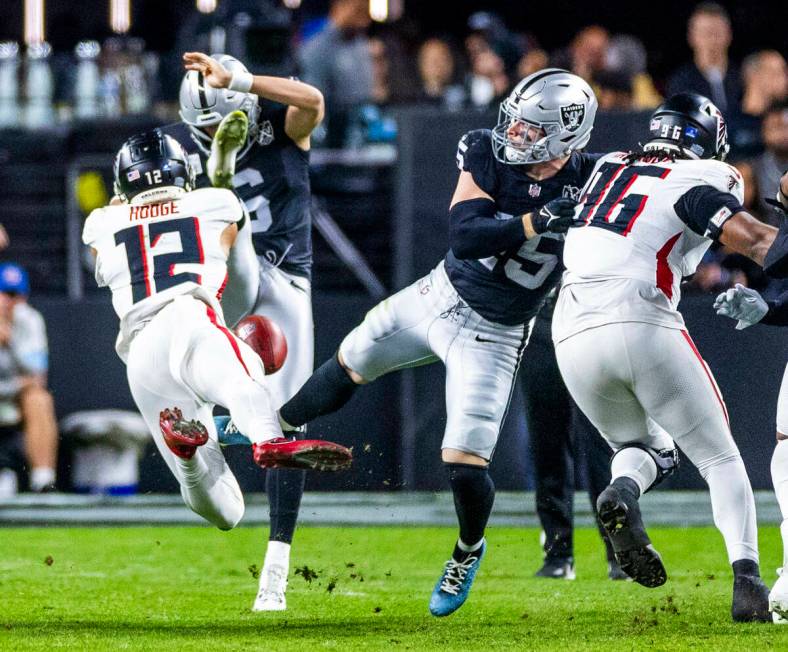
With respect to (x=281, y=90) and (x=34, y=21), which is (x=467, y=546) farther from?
(x=34, y=21)

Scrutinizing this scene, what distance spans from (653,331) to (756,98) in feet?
18.5

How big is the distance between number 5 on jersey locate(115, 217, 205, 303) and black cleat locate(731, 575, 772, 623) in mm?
2328

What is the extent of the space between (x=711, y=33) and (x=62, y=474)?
17.7ft

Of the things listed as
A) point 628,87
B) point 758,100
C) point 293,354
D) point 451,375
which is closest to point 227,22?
point 628,87

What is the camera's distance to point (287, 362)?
6.42 m

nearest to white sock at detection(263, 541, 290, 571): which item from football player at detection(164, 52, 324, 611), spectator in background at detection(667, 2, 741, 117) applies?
football player at detection(164, 52, 324, 611)

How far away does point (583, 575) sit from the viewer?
7023mm

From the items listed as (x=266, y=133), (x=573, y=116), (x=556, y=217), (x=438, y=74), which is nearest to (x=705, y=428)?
(x=556, y=217)

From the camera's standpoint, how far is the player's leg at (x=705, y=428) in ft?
16.6

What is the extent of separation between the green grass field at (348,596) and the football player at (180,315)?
0.62 metres

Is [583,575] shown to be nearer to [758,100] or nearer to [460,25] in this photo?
[758,100]

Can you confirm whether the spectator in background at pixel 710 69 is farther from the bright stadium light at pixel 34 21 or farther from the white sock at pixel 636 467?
the bright stadium light at pixel 34 21

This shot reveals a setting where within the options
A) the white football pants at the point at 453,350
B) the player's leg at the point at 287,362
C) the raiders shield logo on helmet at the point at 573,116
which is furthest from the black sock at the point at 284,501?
the raiders shield logo on helmet at the point at 573,116

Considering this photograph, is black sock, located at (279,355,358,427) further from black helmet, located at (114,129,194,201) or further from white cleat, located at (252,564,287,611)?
black helmet, located at (114,129,194,201)
